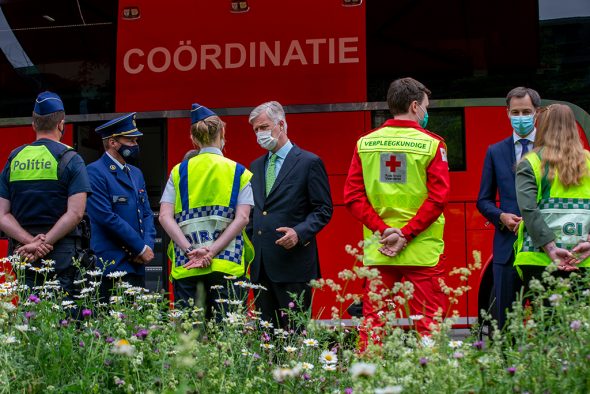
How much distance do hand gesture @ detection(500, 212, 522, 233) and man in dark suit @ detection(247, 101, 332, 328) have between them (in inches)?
45.0

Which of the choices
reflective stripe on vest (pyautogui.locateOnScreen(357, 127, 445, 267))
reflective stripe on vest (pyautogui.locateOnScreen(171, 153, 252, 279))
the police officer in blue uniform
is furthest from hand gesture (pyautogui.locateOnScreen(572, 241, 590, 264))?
the police officer in blue uniform

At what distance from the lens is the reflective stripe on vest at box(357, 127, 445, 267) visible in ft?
14.3

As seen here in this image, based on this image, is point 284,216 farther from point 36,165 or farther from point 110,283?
point 36,165

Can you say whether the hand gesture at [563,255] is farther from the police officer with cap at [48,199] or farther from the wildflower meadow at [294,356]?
the police officer with cap at [48,199]

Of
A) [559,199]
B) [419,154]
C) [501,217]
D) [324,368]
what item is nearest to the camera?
[324,368]

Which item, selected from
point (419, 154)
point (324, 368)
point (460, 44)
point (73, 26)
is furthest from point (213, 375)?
point (73, 26)

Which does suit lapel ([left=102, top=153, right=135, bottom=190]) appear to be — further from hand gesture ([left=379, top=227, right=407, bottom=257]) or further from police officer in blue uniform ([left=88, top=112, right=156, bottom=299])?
hand gesture ([left=379, top=227, right=407, bottom=257])

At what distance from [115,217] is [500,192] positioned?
2642mm

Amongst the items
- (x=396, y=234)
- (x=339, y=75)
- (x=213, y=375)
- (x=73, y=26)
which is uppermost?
(x=73, y=26)

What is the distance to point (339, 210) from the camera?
22.1ft

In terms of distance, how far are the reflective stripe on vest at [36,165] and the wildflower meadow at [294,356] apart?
1391 millimetres

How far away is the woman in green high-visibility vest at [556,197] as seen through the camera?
4004 mm

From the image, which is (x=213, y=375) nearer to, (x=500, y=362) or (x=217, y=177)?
(x=500, y=362)

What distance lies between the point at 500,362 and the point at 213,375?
96cm
